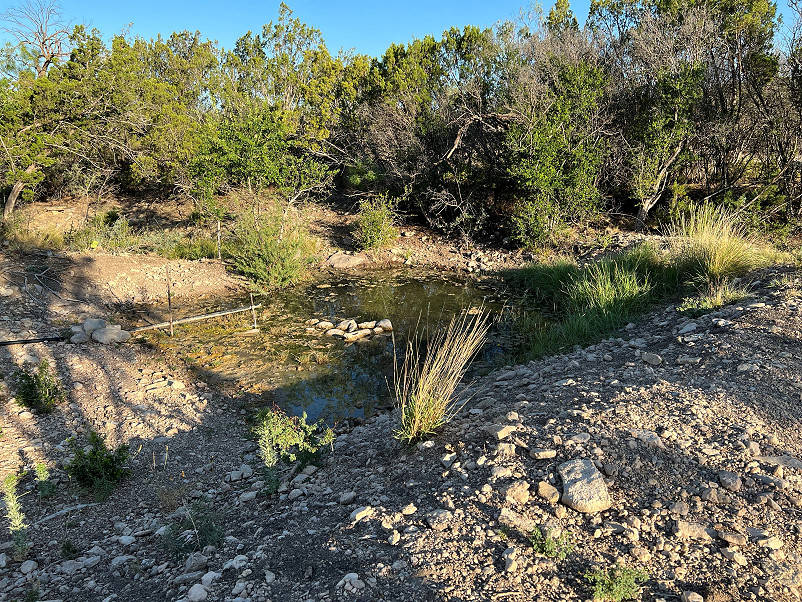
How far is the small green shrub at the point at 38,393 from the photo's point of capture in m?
5.23

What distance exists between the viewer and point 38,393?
528 centimetres

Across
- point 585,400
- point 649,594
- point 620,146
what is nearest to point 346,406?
point 585,400

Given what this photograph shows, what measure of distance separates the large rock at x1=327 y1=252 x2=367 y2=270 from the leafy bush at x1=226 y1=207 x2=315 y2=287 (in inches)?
48.0

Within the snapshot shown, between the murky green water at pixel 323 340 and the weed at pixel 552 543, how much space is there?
3441mm

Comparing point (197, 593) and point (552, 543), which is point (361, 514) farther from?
point (552, 543)

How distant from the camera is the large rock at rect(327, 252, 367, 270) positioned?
12242 mm

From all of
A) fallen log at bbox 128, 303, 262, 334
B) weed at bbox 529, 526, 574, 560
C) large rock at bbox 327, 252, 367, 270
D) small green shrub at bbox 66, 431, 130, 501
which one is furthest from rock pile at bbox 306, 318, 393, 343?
weed at bbox 529, 526, 574, 560

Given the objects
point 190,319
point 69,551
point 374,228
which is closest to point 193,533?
point 69,551

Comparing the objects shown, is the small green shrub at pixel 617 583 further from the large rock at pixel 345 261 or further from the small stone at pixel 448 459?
the large rock at pixel 345 261

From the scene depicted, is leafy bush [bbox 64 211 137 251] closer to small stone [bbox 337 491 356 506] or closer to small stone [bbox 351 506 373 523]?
small stone [bbox 337 491 356 506]

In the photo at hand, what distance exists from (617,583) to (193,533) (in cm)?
248

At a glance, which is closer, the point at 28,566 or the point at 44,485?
the point at 28,566

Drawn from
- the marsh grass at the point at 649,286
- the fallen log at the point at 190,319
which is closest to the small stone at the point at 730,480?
the marsh grass at the point at 649,286

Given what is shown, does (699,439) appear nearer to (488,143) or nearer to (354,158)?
(488,143)
